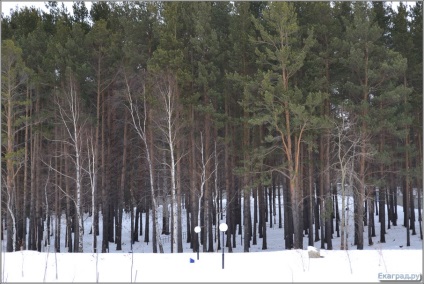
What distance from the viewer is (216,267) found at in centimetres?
1309

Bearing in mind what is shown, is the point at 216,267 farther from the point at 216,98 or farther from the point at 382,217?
the point at 382,217

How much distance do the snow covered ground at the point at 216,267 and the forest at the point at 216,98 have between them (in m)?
6.08

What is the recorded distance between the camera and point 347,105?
2162 centimetres

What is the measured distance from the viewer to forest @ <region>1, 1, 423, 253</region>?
20.8 metres

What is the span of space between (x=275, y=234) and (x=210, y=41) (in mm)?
16141

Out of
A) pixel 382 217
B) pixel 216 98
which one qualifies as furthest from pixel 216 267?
pixel 382 217

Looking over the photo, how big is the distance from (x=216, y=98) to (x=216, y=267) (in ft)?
36.7

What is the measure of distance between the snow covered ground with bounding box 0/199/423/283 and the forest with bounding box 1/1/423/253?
20.0 feet

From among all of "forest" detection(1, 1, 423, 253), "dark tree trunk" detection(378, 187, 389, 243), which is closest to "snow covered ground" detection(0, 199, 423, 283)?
"forest" detection(1, 1, 423, 253)

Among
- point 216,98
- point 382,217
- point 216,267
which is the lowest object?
point 216,267

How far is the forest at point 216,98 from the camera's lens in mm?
20766

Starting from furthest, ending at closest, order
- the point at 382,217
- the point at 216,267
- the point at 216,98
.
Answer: the point at 382,217
the point at 216,98
the point at 216,267

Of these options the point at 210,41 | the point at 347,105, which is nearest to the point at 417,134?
the point at 347,105

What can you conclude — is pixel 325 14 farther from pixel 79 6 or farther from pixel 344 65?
pixel 79 6
